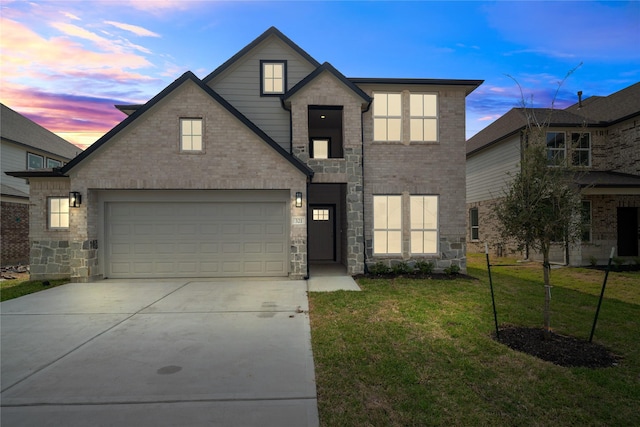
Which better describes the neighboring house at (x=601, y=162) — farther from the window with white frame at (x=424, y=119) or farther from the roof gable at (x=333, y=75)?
the roof gable at (x=333, y=75)

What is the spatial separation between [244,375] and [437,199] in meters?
9.62

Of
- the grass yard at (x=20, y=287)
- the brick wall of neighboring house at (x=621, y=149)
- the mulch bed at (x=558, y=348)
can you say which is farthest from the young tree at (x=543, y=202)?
the brick wall of neighboring house at (x=621, y=149)

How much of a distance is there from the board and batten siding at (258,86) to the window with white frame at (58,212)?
6.70m

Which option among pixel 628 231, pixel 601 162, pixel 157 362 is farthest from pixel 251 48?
pixel 628 231

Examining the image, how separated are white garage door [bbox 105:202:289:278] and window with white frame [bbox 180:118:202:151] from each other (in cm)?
188

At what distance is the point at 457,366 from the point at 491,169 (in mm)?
17117

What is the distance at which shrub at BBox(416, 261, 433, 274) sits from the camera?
1130 cm

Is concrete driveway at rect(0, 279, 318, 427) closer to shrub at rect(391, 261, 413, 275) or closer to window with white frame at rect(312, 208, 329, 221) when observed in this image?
shrub at rect(391, 261, 413, 275)

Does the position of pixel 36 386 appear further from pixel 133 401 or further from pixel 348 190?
pixel 348 190

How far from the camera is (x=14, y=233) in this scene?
16312 mm

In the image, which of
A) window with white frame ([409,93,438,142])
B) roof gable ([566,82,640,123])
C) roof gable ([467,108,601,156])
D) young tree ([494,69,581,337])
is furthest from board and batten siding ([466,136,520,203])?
young tree ([494,69,581,337])

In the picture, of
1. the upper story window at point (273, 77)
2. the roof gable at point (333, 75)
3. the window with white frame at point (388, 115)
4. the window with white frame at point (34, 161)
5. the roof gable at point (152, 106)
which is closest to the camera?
the roof gable at point (152, 106)

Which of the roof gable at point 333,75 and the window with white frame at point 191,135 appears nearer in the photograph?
the window with white frame at point 191,135

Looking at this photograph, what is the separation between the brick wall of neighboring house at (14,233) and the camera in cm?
1577
